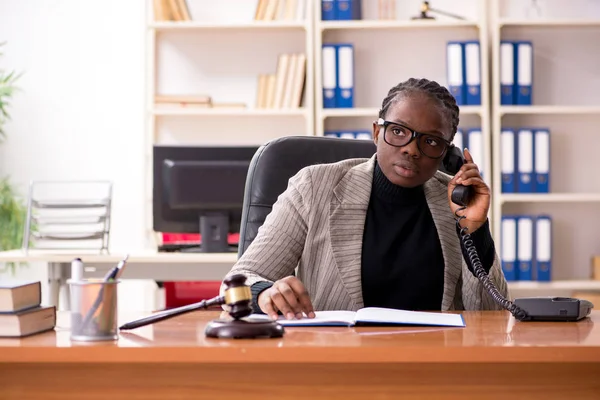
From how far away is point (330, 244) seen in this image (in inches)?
75.9

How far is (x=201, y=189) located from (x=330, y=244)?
1.67m

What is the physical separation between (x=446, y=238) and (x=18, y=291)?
1.01 m

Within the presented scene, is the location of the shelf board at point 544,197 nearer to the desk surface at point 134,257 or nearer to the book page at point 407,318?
the desk surface at point 134,257

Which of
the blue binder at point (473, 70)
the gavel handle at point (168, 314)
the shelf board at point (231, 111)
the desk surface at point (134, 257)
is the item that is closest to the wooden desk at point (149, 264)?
the desk surface at point (134, 257)

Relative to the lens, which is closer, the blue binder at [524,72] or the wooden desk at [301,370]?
the wooden desk at [301,370]

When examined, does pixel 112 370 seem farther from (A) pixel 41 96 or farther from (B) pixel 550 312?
(A) pixel 41 96

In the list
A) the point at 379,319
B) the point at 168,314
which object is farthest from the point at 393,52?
the point at 168,314

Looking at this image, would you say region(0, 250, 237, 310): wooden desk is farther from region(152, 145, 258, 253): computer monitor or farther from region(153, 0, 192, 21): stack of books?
region(153, 0, 192, 21): stack of books

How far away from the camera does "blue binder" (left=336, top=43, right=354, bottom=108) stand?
430 cm

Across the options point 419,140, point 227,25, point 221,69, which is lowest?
point 419,140

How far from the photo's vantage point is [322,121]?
4.34 metres

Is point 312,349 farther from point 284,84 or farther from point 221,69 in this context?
point 221,69

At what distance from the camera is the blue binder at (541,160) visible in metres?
4.17

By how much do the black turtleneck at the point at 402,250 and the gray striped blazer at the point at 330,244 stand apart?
0.09 feet
